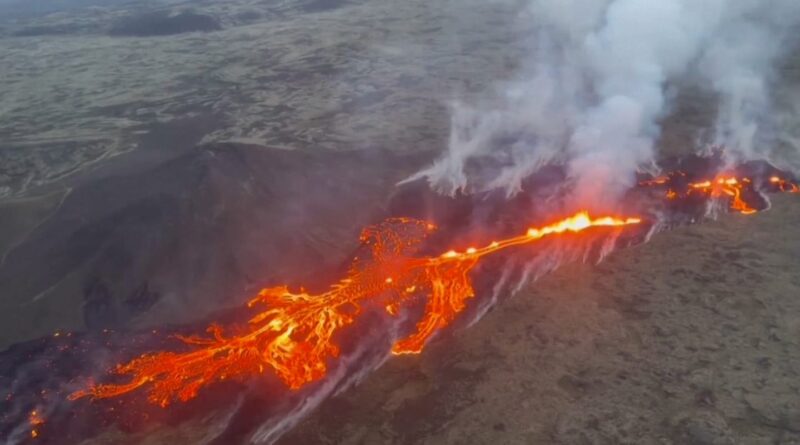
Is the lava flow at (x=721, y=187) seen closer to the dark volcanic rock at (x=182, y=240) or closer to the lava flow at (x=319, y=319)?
the lava flow at (x=319, y=319)

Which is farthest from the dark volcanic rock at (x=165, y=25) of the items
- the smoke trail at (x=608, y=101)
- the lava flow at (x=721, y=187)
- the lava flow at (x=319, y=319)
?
the lava flow at (x=721, y=187)

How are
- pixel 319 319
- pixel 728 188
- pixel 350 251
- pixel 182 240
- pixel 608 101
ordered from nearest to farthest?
1. pixel 319 319
2. pixel 182 240
3. pixel 350 251
4. pixel 728 188
5. pixel 608 101

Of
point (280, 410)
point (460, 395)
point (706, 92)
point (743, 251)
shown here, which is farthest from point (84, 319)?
point (706, 92)

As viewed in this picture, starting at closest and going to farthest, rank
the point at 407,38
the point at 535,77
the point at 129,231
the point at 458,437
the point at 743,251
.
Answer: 1. the point at 458,437
2. the point at 743,251
3. the point at 129,231
4. the point at 535,77
5. the point at 407,38

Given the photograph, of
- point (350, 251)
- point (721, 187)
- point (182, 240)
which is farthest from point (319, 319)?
point (721, 187)

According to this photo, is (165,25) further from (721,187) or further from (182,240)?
(721,187)

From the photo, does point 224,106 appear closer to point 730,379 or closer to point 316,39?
point 316,39
